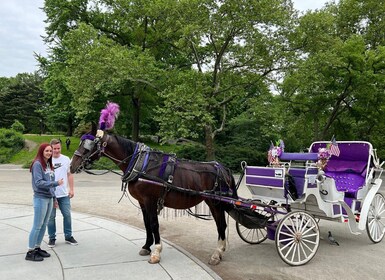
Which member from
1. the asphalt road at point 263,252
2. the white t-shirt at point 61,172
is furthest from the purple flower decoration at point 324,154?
the white t-shirt at point 61,172

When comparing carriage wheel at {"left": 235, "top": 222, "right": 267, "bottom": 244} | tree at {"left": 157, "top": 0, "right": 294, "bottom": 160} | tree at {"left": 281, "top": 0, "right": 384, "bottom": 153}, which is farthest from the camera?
tree at {"left": 281, "top": 0, "right": 384, "bottom": 153}

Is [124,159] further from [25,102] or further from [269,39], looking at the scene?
[25,102]

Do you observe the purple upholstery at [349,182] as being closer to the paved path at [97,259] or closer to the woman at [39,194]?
the paved path at [97,259]

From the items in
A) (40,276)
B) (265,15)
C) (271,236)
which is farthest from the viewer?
(265,15)

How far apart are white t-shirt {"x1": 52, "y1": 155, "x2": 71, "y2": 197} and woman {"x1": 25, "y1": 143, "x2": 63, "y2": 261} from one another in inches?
28.8

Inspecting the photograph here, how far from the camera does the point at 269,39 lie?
63.6 feet

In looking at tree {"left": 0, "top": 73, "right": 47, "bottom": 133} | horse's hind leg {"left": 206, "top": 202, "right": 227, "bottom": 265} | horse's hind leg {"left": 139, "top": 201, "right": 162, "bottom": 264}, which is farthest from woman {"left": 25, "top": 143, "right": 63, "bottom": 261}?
tree {"left": 0, "top": 73, "right": 47, "bottom": 133}

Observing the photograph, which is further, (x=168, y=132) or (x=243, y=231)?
(x=168, y=132)

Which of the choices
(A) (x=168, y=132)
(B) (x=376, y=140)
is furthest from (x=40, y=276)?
(B) (x=376, y=140)

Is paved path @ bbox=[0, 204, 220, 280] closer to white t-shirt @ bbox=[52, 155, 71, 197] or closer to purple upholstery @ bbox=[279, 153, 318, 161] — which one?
white t-shirt @ bbox=[52, 155, 71, 197]

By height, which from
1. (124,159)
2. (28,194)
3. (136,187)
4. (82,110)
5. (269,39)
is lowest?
(28,194)

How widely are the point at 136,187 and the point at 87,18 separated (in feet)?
83.8

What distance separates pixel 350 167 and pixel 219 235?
12.4ft

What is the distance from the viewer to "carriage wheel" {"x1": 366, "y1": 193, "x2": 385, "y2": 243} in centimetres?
714
